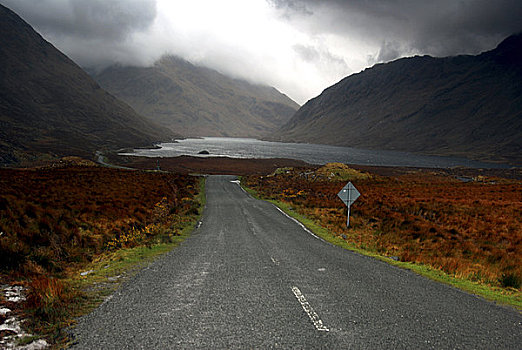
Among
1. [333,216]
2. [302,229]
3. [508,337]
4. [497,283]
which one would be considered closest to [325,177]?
[333,216]

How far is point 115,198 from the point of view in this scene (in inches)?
770

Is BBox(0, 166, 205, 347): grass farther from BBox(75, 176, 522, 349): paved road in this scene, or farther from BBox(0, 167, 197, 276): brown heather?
BBox(75, 176, 522, 349): paved road

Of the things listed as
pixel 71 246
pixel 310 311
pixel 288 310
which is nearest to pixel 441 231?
pixel 310 311

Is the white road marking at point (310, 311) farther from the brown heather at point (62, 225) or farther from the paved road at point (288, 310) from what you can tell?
the brown heather at point (62, 225)

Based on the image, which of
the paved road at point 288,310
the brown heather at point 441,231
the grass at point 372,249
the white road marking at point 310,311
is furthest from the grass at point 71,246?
the brown heather at point 441,231

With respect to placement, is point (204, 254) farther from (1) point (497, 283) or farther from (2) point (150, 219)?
(1) point (497, 283)

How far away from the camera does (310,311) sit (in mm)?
6016

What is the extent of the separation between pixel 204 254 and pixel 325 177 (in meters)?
44.3

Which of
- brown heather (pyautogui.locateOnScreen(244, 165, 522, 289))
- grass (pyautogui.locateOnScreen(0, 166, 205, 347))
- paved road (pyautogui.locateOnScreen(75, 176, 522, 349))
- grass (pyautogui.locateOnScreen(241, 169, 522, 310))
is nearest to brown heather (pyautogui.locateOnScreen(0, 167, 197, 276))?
grass (pyautogui.locateOnScreen(0, 166, 205, 347))

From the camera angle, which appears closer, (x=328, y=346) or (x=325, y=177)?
(x=328, y=346)

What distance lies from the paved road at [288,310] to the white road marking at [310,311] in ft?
0.07

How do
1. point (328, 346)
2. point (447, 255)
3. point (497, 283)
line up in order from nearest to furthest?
1. point (328, 346)
2. point (497, 283)
3. point (447, 255)

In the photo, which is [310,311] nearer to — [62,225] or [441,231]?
[62,225]

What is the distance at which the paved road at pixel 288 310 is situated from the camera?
196 inches
